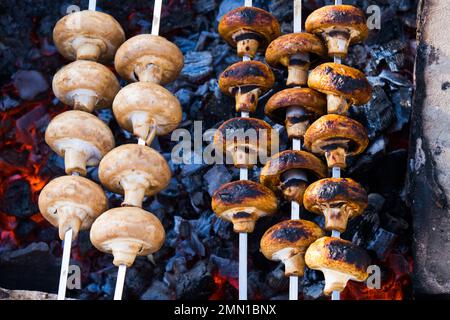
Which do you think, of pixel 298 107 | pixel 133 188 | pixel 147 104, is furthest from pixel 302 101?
pixel 133 188

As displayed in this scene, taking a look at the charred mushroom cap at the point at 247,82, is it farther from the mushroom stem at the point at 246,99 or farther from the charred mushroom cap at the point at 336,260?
the charred mushroom cap at the point at 336,260

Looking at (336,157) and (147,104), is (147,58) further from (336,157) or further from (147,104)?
(336,157)

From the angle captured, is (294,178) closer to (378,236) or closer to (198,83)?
(378,236)

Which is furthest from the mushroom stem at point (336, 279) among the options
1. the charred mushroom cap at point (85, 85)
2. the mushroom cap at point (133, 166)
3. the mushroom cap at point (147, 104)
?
the charred mushroom cap at point (85, 85)

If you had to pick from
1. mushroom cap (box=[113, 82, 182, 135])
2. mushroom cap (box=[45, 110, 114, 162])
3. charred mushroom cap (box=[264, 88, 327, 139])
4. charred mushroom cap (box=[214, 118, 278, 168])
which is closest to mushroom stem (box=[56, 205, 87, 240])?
mushroom cap (box=[45, 110, 114, 162])

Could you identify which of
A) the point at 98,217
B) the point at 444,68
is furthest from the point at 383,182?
the point at 98,217

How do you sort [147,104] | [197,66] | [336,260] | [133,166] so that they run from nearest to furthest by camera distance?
[336,260] → [133,166] → [147,104] → [197,66]
